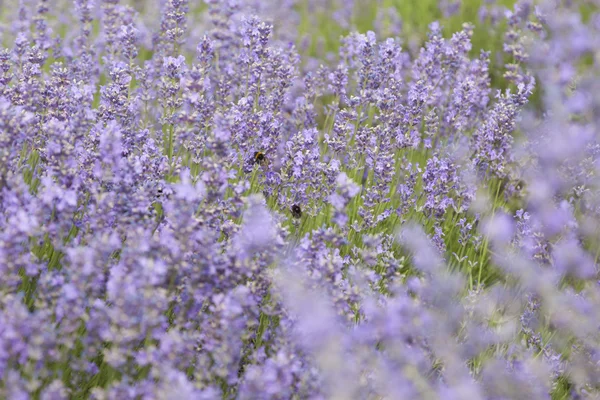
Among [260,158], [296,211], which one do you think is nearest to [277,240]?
[296,211]

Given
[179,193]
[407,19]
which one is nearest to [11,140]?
[179,193]

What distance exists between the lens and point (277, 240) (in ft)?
7.15

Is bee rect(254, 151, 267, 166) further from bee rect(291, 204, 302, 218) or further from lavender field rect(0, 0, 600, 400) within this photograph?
bee rect(291, 204, 302, 218)

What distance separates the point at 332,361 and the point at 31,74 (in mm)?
1946

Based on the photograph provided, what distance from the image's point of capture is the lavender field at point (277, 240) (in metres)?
1.90

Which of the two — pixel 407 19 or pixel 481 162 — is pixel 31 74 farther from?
pixel 407 19

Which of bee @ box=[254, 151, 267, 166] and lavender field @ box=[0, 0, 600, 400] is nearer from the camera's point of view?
lavender field @ box=[0, 0, 600, 400]

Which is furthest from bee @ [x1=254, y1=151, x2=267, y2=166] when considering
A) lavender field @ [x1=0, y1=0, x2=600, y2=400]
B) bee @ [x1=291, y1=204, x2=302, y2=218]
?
bee @ [x1=291, y1=204, x2=302, y2=218]

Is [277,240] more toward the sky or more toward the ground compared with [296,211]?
more toward the ground

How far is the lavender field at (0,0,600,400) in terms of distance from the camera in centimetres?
190

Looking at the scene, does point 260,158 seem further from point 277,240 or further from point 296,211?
point 277,240

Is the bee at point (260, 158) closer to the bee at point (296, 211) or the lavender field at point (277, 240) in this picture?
the lavender field at point (277, 240)

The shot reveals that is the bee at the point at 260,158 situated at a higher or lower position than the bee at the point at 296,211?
higher

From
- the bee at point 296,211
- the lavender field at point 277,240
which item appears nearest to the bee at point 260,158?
the lavender field at point 277,240
